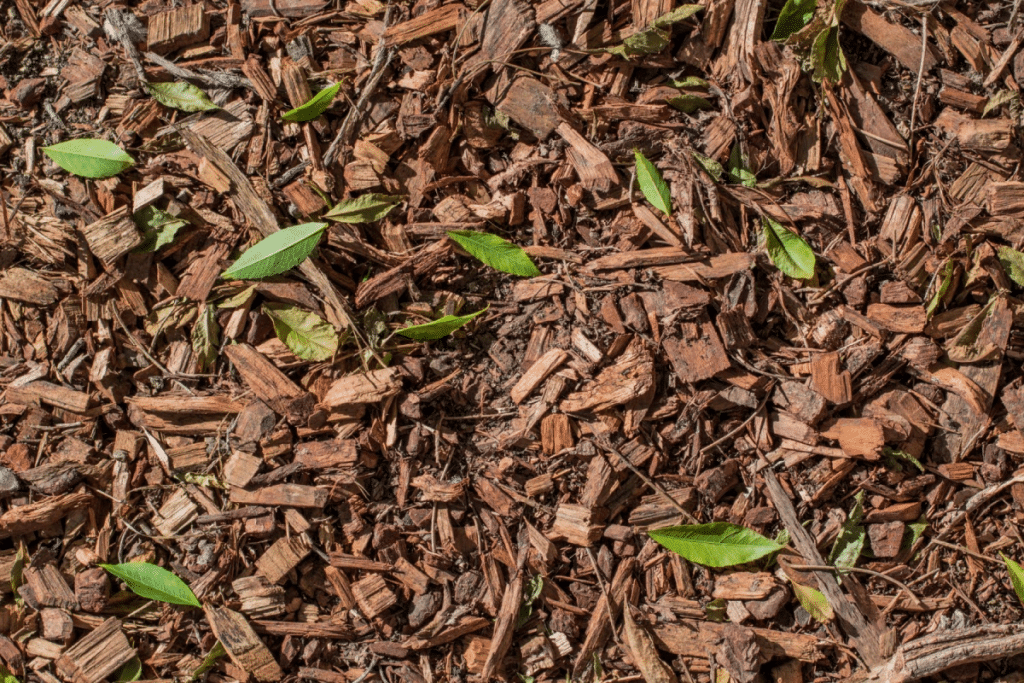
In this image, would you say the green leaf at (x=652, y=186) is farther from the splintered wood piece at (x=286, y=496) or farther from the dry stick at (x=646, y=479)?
the splintered wood piece at (x=286, y=496)

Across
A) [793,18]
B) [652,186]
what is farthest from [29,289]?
[793,18]

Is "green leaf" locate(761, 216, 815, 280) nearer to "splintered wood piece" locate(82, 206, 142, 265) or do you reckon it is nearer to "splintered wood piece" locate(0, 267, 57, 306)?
"splintered wood piece" locate(82, 206, 142, 265)

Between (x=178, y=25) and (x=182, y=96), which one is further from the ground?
(x=178, y=25)

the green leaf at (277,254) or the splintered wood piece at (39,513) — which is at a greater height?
the green leaf at (277,254)

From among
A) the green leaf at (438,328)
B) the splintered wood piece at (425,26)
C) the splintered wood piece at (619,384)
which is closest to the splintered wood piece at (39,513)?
the green leaf at (438,328)

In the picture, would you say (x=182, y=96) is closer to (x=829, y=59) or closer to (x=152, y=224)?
(x=152, y=224)

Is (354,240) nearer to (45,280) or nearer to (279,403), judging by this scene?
(279,403)
